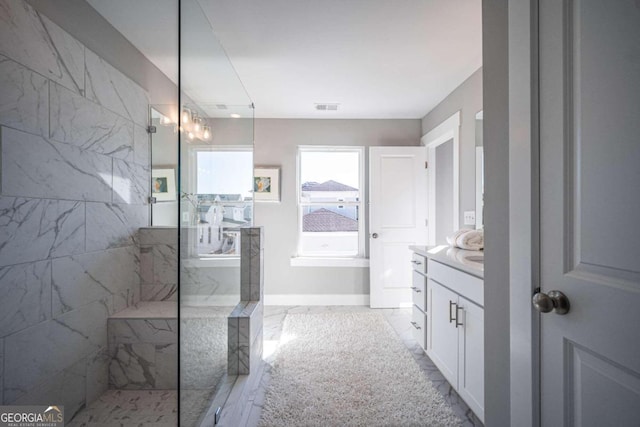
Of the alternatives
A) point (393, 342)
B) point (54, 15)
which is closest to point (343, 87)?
point (54, 15)

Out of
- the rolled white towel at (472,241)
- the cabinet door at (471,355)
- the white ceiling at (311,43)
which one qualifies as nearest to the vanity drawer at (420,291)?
the rolled white towel at (472,241)

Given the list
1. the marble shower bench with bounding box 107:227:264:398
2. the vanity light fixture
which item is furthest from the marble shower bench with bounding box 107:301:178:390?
the vanity light fixture

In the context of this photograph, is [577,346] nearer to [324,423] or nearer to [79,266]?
[324,423]

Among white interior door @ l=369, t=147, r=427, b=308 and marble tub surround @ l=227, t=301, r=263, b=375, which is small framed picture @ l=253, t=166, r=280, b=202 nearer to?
white interior door @ l=369, t=147, r=427, b=308

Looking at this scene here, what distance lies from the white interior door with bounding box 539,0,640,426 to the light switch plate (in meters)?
1.91

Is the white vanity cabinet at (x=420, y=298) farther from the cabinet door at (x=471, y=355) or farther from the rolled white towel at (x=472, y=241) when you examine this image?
the cabinet door at (x=471, y=355)

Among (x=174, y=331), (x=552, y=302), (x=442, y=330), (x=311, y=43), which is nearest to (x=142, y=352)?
(x=174, y=331)

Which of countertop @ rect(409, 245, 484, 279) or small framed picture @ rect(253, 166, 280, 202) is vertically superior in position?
small framed picture @ rect(253, 166, 280, 202)

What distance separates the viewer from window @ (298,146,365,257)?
3.84m

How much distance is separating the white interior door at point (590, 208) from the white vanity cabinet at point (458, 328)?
2.29 feet

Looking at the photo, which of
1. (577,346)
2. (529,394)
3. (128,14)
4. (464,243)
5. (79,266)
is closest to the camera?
(577,346)

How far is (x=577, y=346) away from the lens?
766 mm

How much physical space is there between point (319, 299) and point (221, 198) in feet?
7.63

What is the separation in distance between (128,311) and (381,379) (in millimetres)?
1795
